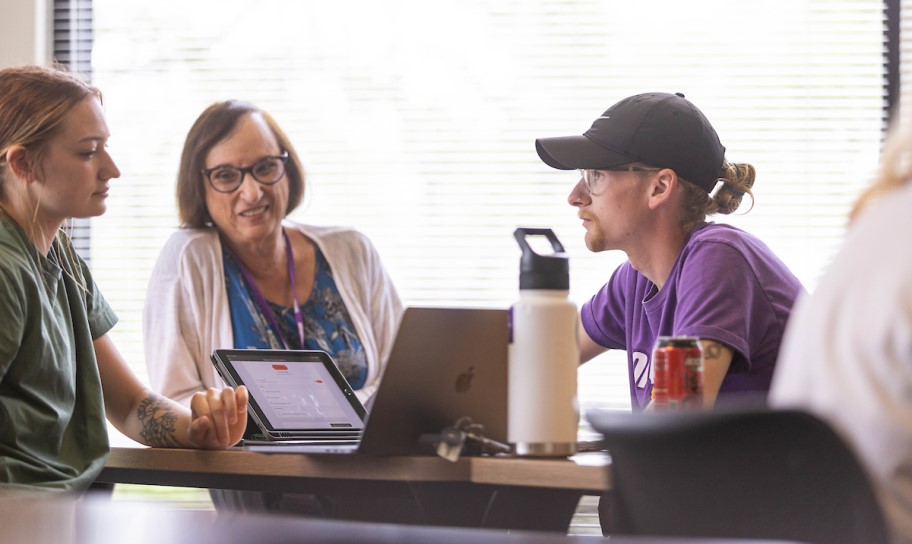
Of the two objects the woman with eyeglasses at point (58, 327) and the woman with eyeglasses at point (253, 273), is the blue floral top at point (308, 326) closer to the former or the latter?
the woman with eyeglasses at point (253, 273)

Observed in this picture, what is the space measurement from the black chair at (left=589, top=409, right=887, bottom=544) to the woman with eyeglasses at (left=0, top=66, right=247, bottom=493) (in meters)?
0.93

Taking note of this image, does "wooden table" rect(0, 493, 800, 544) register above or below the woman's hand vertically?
above

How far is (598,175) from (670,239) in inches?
7.6

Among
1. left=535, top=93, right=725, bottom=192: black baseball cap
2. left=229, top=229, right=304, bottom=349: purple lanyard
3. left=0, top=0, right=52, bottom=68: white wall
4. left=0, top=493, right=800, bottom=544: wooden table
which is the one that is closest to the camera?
left=0, top=493, right=800, bottom=544: wooden table

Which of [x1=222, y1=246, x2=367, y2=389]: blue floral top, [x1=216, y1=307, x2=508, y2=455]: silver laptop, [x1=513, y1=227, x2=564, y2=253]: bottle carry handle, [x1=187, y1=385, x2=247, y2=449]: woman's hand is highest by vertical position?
[x1=513, y1=227, x2=564, y2=253]: bottle carry handle

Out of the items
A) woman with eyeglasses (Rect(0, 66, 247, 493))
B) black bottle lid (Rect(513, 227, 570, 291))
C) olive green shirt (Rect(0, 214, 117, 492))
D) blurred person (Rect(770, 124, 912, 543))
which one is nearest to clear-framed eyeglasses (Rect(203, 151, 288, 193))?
woman with eyeglasses (Rect(0, 66, 247, 493))

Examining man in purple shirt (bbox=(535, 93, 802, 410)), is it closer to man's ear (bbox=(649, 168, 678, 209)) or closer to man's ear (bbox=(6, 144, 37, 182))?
man's ear (bbox=(649, 168, 678, 209))

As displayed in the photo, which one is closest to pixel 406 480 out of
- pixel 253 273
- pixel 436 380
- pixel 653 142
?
pixel 436 380

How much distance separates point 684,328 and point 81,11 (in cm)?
277

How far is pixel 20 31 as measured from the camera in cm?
363

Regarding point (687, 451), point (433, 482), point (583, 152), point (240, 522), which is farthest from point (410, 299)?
point (240, 522)

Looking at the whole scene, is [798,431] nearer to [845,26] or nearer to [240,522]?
[240,522]

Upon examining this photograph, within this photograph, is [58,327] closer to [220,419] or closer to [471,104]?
[220,419]

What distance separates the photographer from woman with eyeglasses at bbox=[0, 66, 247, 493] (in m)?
1.65
